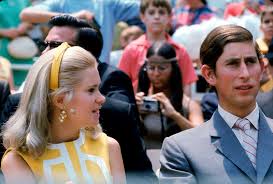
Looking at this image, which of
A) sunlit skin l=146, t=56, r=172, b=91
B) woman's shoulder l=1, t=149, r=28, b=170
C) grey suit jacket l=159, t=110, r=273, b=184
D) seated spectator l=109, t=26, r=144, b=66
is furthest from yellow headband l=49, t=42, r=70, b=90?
seated spectator l=109, t=26, r=144, b=66

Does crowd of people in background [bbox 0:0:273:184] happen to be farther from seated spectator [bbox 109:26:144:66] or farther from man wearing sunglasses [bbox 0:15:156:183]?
seated spectator [bbox 109:26:144:66]

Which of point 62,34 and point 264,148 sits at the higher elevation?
point 62,34

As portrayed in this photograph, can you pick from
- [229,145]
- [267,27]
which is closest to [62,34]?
[229,145]

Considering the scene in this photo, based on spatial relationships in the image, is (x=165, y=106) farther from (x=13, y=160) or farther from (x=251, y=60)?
(x=13, y=160)

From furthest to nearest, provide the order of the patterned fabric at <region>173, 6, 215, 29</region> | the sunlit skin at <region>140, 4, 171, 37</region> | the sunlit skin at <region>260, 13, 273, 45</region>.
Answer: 1. the patterned fabric at <region>173, 6, 215, 29</region>
2. the sunlit skin at <region>260, 13, 273, 45</region>
3. the sunlit skin at <region>140, 4, 171, 37</region>

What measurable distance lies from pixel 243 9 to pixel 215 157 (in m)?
3.64

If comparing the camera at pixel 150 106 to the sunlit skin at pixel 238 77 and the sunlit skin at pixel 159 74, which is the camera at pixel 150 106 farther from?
the sunlit skin at pixel 238 77

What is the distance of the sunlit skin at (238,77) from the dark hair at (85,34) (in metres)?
0.94

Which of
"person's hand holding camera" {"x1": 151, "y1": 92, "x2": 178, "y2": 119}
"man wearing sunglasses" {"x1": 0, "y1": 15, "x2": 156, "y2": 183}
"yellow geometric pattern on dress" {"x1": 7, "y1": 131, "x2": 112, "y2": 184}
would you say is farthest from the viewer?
"person's hand holding camera" {"x1": 151, "y1": 92, "x2": 178, "y2": 119}

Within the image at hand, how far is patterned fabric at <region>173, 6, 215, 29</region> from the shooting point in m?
6.12

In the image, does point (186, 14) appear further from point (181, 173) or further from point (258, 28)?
point (181, 173)

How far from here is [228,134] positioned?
2.91 metres

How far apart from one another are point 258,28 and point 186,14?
67 centimetres

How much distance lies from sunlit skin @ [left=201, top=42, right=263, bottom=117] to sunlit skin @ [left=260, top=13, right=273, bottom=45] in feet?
8.88
